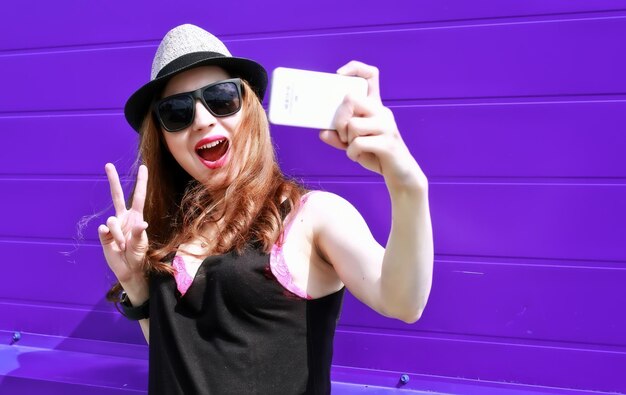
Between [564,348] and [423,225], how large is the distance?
3.66ft

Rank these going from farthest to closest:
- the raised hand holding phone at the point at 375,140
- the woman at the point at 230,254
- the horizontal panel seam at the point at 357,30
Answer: the horizontal panel seam at the point at 357,30 → the woman at the point at 230,254 → the raised hand holding phone at the point at 375,140

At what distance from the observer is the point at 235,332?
4.27 ft

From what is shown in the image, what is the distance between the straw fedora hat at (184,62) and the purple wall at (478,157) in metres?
0.38

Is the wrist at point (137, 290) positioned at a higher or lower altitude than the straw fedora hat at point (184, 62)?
lower

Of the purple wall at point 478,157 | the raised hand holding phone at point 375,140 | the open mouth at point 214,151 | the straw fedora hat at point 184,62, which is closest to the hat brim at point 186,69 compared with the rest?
the straw fedora hat at point 184,62

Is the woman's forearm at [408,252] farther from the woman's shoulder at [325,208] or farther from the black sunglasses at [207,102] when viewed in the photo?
the black sunglasses at [207,102]

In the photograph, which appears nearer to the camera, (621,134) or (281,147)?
(621,134)

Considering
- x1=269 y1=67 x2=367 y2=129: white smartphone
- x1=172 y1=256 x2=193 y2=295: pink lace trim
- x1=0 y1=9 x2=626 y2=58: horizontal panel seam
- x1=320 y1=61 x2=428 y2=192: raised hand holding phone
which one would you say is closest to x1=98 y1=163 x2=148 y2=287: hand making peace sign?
x1=172 y1=256 x2=193 y2=295: pink lace trim

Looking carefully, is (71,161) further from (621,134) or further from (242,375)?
(621,134)

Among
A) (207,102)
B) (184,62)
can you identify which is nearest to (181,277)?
(207,102)

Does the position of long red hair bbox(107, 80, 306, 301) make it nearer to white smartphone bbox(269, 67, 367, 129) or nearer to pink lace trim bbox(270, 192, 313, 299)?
pink lace trim bbox(270, 192, 313, 299)

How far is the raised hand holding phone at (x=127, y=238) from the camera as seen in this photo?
4.49 ft

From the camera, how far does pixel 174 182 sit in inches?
67.2

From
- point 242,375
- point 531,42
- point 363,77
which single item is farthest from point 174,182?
point 531,42
